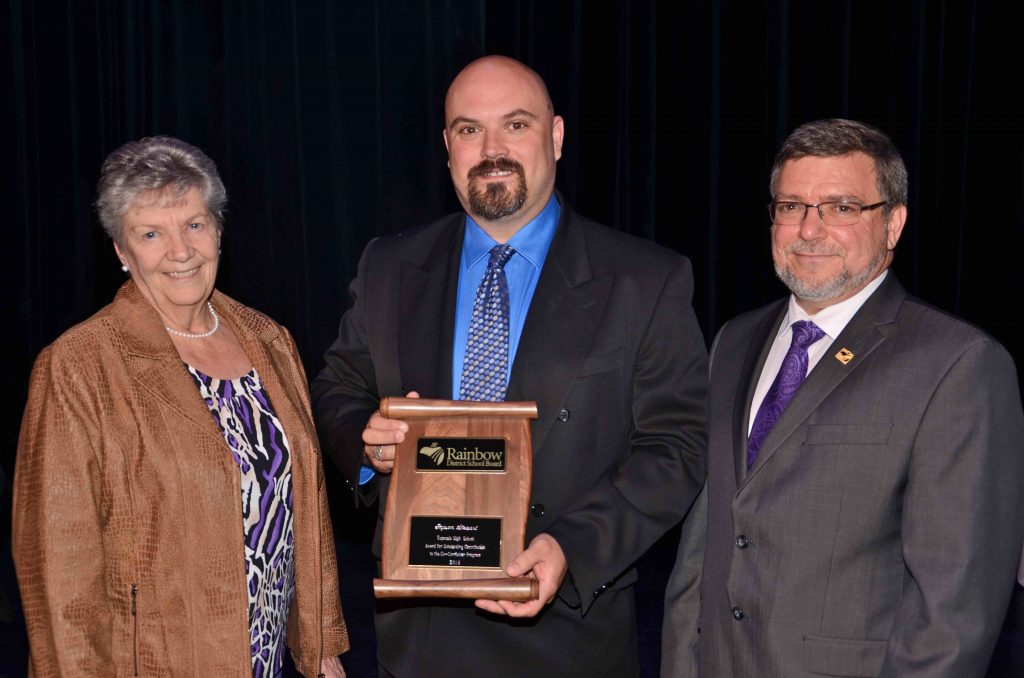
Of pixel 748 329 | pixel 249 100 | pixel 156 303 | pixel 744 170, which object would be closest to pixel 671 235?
pixel 744 170

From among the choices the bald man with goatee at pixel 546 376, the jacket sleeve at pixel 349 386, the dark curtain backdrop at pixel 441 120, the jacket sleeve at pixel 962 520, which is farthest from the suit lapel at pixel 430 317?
the dark curtain backdrop at pixel 441 120

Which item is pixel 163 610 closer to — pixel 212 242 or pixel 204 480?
pixel 204 480

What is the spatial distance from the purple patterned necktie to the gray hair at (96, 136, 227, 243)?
134 centimetres

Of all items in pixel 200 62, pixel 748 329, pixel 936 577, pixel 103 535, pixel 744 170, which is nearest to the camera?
pixel 936 577

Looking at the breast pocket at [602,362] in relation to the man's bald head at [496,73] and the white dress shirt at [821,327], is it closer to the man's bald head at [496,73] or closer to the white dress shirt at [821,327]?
the white dress shirt at [821,327]

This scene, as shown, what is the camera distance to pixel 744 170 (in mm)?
5574

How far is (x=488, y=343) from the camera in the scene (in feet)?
7.54

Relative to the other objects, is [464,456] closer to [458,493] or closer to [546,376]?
[458,493]

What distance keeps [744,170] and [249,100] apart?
9.44 feet

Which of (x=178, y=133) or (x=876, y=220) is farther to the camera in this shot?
(x=178, y=133)

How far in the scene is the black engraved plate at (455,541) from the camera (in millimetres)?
1990

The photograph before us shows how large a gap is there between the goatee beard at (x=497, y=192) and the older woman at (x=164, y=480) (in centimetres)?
62

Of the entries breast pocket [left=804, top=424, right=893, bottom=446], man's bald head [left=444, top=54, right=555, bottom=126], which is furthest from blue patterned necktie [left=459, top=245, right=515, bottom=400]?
breast pocket [left=804, top=424, right=893, bottom=446]

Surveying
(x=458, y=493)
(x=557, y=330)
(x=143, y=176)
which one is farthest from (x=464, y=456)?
(x=143, y=176)
